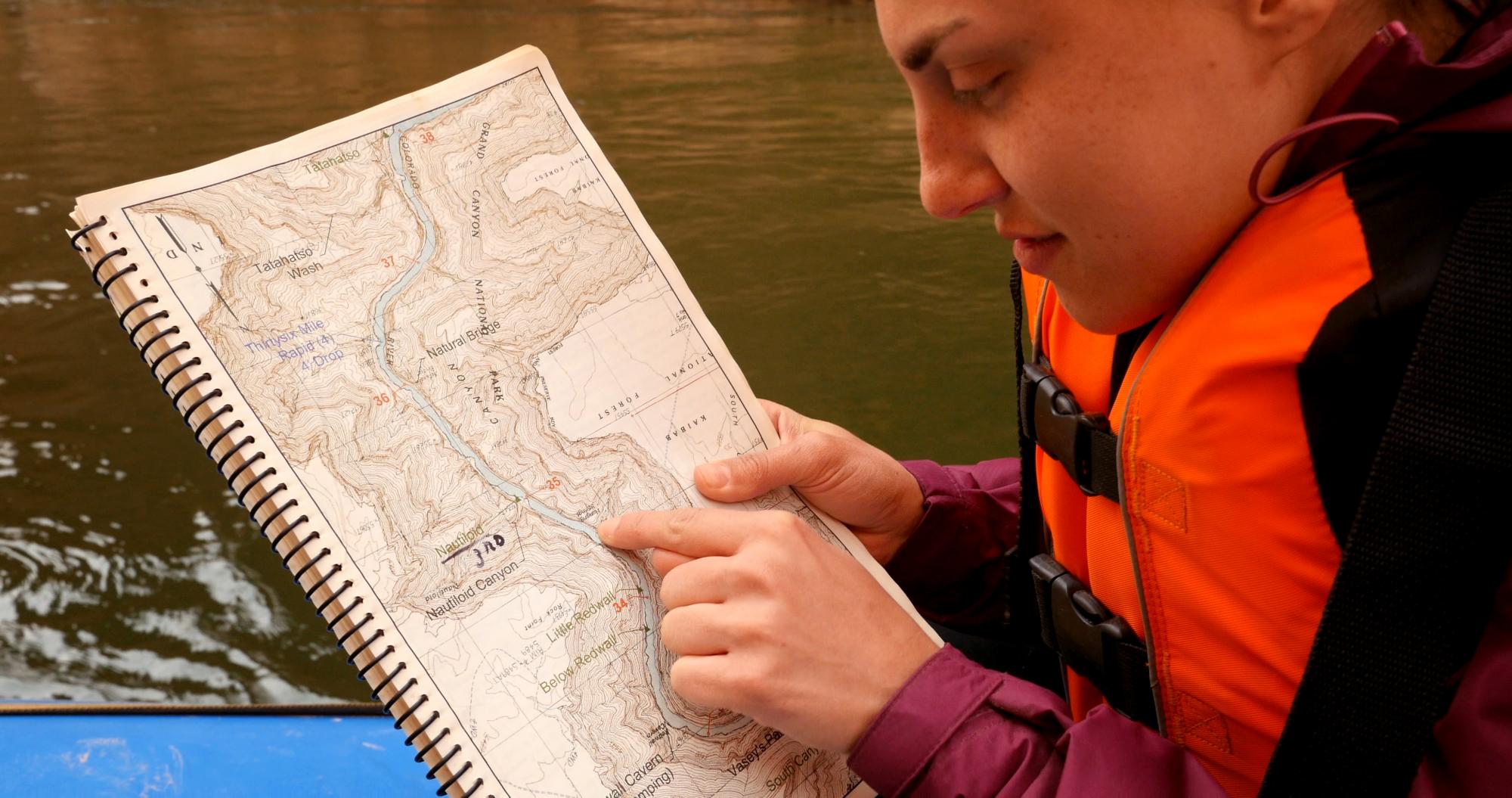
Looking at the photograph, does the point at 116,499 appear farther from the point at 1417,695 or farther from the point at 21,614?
the point at 1417,695

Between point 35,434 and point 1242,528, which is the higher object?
point 1242,528

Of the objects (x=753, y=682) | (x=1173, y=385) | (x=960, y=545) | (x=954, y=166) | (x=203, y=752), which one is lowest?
(x=203, y=752)

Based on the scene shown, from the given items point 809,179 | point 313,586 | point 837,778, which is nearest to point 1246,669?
point 837,778

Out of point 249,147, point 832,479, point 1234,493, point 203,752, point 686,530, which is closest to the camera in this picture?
point 1234,493

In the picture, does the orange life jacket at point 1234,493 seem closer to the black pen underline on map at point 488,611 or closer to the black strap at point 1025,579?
the black strap at point 1025,579

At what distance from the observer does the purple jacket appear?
0.66 m

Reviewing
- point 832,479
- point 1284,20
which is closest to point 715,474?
point 832,479

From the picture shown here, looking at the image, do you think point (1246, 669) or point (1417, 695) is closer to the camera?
point (1417, 695)

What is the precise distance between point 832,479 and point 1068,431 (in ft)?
0.67

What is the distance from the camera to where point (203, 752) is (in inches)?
53.0

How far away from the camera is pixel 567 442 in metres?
0.92

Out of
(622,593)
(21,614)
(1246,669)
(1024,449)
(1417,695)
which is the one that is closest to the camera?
(1417,695)

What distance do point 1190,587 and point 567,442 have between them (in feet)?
1.56

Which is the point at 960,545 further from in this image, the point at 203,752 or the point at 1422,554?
the point at 203,752
